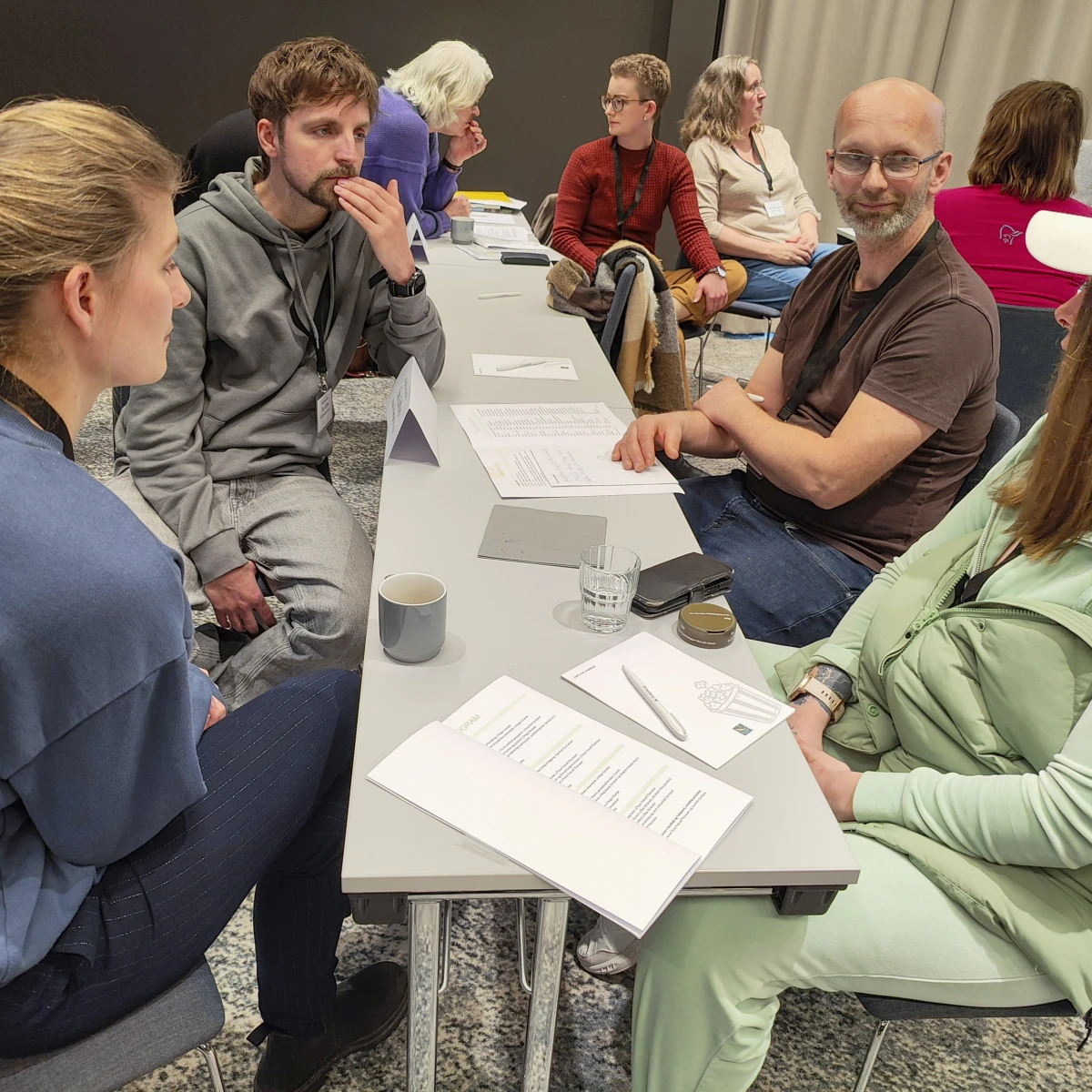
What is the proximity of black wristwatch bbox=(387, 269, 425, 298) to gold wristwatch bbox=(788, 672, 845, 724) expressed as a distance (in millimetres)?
1156

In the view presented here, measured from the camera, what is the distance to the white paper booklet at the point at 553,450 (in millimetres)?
1649

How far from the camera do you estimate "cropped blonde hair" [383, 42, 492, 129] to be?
3.62m

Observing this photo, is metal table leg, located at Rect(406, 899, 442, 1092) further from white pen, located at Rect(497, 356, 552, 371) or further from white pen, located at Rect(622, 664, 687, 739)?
white pen, located at Rect(497, 356, 552, 371)

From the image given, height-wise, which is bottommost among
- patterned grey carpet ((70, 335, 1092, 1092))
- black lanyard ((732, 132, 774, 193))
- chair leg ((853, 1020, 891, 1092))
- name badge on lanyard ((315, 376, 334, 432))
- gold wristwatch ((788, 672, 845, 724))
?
patterned grey carpet ((70, 335, 1092, 1092))

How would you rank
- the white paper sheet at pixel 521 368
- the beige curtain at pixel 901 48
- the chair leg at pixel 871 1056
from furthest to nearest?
the beige curtain at pixel 901 48
the white paper sheet at pixel 521 368
the chair leg at pixel 871 1056

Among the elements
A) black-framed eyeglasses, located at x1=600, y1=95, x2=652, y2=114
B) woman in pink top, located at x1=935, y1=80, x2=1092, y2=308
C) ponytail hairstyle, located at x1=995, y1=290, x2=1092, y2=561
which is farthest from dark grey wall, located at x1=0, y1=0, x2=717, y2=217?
ponytail hairstyle, located at x1=995, y1=290, x2=1092, y2=561

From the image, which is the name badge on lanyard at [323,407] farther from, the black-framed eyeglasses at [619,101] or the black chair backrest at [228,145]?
the black-framed eyeglasses at [619,101]

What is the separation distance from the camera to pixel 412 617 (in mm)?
1112

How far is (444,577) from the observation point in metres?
1.34

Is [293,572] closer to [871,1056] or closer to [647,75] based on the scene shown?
[871,1056]

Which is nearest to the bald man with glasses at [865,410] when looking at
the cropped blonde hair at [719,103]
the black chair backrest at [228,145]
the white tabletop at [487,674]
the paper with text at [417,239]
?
the white tabletop at [487,674]

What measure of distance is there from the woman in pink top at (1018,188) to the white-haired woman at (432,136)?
1.81 meters

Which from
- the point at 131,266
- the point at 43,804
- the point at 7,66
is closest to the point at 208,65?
the point at 7,66

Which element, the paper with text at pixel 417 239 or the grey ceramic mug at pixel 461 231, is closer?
the paper with text at pixel 417 239
